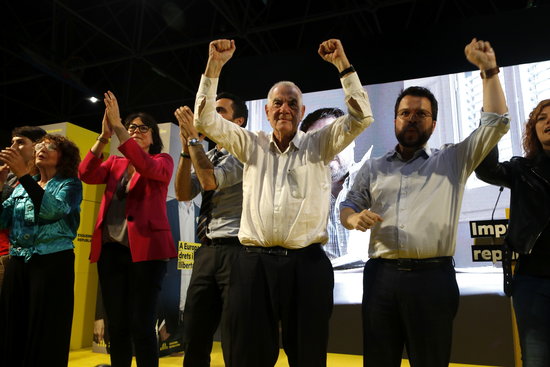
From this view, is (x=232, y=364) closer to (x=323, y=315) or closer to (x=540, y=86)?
(x=323, y=315)

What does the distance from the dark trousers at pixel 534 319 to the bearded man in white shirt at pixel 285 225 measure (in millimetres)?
757

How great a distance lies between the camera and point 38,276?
2496 mm

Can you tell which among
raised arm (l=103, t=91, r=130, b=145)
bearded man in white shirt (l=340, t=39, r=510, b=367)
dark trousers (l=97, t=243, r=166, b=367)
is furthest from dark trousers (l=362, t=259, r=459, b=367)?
raised arm (l=103, t=91, r=130, b=145)

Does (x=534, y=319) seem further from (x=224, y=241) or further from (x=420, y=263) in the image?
(x=224, y=241)

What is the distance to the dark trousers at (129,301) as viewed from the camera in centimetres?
259

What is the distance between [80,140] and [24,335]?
9.53 ft

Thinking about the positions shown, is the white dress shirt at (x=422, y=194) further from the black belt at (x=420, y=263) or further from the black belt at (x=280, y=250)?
the black belt at (x=280, y=250)

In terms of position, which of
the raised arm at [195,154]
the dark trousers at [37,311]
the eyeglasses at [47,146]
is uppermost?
the eyeglasses at [47,146]

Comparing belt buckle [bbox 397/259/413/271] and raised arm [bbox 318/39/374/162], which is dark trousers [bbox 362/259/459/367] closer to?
belt buckle [bbox 397/259/413/271]

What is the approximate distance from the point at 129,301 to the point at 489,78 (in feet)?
7.08

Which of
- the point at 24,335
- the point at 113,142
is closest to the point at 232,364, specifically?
the point at 24,335

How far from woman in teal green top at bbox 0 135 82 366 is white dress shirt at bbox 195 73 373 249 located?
1.10m

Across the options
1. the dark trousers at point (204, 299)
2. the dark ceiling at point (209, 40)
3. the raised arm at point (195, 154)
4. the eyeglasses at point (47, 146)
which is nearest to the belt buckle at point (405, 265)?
the dark trousers at point (204, 299)

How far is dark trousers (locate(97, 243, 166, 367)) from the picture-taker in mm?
2586
